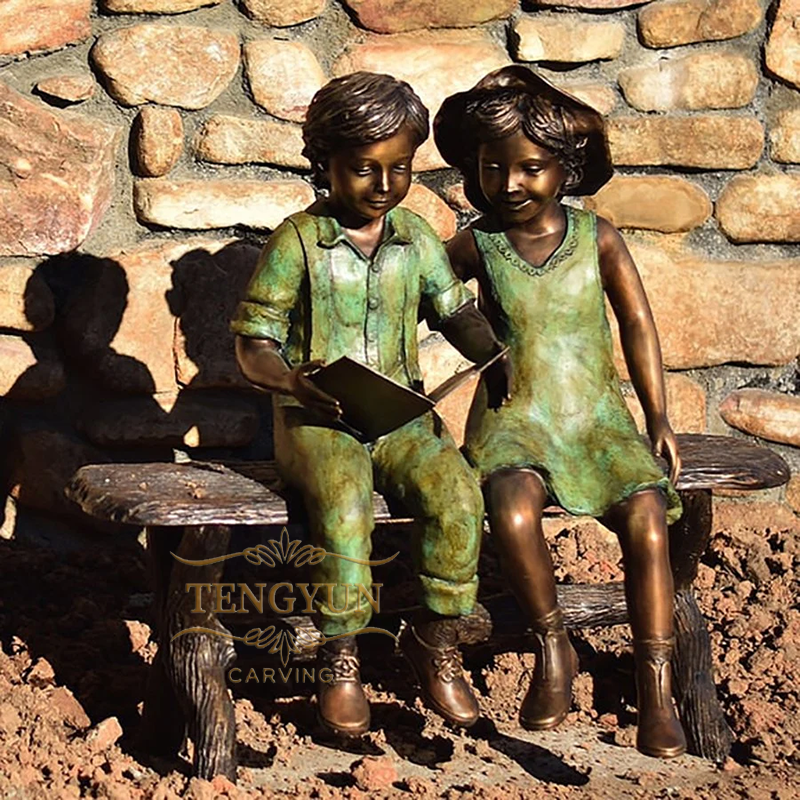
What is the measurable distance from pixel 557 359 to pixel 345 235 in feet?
1.71

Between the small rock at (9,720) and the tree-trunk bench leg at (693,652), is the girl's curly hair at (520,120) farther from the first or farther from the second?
the small rock at (9,720)

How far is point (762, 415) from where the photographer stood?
4496 mm

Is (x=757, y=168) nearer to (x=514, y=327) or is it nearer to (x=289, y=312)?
(x=514, y=327)

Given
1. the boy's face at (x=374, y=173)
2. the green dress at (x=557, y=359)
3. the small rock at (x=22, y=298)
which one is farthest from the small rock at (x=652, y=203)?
the small rock at (x=22, y=298)

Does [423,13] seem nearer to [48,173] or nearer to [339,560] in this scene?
[48,173]

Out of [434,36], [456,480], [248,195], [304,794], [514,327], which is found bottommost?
[304,794]

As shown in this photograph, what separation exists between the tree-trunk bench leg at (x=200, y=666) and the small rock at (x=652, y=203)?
148 cm

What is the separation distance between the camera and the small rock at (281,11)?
4098mm

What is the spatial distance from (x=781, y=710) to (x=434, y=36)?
1759 mm

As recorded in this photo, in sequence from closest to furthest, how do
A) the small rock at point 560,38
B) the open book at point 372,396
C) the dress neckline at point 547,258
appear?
the open book at point 372,396
the dress neckline at point 547,258
the small rock at point 560,38

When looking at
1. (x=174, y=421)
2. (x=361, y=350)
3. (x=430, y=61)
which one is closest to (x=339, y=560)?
(x=361, y=350)

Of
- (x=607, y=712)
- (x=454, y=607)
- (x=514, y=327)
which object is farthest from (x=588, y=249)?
(x=607, y=712)

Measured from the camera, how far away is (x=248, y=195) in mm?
4121

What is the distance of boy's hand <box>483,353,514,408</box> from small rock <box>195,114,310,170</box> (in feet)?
2.76
